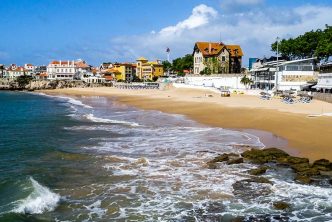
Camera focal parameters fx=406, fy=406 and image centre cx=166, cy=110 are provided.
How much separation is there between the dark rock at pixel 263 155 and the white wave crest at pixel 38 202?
11560 millimetres

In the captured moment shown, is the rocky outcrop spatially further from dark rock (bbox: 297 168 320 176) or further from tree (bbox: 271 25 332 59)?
tree (bbox: 271 25 332 59)

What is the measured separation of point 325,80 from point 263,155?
40086 millimetres

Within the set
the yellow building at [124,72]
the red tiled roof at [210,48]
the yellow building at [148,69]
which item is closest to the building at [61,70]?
the yellow building at [124,72]

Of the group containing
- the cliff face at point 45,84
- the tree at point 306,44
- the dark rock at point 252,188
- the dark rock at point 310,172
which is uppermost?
the tree at point 306,44

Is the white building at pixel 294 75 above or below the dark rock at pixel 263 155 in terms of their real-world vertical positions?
above

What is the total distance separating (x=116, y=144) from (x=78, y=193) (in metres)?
11.4

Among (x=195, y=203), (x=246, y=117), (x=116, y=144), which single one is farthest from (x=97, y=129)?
(x=195, y=203)

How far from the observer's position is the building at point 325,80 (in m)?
57.7

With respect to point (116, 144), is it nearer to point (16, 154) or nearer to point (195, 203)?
point (16, 154)

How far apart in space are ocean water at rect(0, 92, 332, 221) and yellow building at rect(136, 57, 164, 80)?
131 metres

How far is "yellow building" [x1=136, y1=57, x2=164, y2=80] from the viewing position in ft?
535

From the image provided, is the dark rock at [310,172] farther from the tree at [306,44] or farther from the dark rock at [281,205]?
the tree at [306,44]

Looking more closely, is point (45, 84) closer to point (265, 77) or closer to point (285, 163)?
point (265, 77)

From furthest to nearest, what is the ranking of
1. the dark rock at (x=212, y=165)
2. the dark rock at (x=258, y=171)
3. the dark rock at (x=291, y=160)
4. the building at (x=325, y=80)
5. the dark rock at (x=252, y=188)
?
the building at (x=325, y=80), the dark rock at (x=291, y=160), the dark rock at (x=212, y=165), the dark rock at (x=258, y=171), the dark rock at (x=252, y=188)
